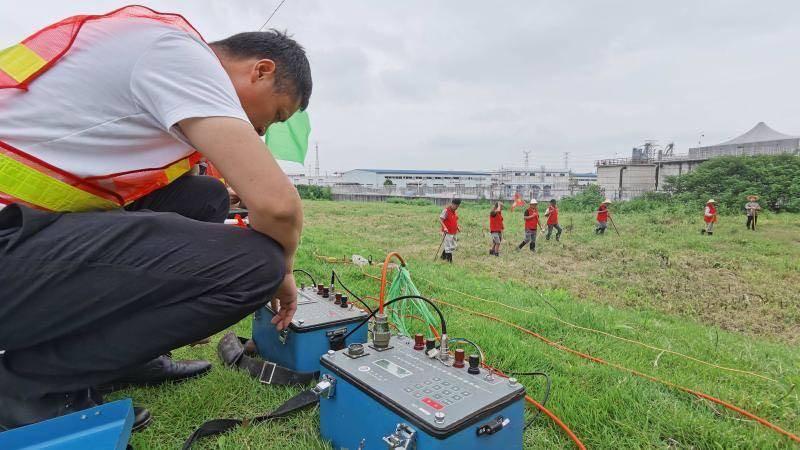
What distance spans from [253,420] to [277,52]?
49.7 inches

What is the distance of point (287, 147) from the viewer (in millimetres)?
5492

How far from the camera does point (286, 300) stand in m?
1.53

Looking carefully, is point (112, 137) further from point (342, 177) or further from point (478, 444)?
point (342, 177)

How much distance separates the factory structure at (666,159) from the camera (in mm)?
38938

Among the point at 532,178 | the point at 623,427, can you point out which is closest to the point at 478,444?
the point at 623,427

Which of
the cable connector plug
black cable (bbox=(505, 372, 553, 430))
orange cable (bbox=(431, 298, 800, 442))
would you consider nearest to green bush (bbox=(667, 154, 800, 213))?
orange cable (bbox=(431, 298, 800, 442))

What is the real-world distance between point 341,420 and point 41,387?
87cm

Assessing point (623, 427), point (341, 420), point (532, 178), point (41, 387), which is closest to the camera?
point (41, 387)

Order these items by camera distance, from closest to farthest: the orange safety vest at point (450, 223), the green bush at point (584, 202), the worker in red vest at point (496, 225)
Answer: the orange safety vest at point (450, 223) < the worker in red vest at point (496, 225) < the green bush at point (584, 202)

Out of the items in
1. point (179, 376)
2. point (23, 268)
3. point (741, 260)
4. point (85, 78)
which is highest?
point (85, 78)

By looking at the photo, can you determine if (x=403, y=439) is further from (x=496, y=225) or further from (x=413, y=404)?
(x=496, y=225)

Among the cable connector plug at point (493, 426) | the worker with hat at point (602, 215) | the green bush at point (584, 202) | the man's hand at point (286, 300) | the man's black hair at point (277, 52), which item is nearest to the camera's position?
the cable connector plug at point (493, 426)

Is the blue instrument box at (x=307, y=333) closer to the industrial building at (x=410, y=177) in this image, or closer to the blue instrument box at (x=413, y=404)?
the blue instrument box at (x=413, y=404)

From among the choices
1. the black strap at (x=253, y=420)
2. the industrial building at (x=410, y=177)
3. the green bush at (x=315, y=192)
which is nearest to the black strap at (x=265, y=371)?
the black strap at (x=253, y=420)
